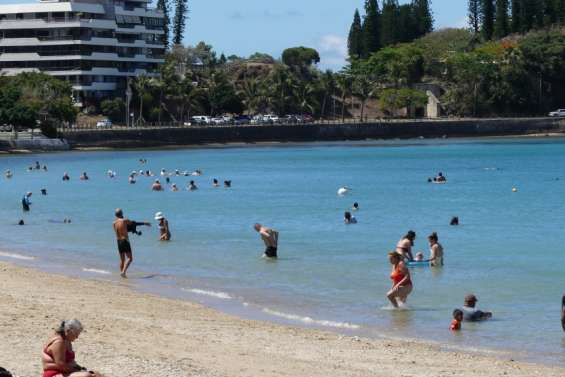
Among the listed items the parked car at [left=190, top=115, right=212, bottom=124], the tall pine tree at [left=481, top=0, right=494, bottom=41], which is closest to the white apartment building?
the parked car at [left=190, top=115, right=212, bottom=124]

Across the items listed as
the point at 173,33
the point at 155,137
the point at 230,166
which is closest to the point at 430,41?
the point at 173,33

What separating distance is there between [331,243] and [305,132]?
83.9 meters

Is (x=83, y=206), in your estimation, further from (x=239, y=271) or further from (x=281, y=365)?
(x=281, y=365)

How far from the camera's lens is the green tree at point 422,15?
495 feet

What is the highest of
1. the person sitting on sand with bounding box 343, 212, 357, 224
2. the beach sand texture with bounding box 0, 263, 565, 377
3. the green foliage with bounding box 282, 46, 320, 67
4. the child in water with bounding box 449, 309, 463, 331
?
the green foliage with bounding box 282, 46, 320, 67

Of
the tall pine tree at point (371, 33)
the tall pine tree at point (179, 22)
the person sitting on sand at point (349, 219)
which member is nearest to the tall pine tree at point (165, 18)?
the tall pine tree at point (179, 22)

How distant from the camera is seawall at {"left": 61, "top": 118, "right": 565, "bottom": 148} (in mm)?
98750

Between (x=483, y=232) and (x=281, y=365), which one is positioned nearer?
(x=281, y=365)

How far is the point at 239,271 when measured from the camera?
971 inches

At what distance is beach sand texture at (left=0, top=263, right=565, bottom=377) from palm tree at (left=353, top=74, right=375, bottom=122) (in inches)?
4356

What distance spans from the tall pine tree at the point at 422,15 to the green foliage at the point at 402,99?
26.7 meters

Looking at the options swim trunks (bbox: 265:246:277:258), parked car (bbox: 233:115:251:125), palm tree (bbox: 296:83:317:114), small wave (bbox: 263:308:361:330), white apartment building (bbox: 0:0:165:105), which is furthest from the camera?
palm tree (bbox: 296:83:317:114)

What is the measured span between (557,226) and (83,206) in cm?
1926

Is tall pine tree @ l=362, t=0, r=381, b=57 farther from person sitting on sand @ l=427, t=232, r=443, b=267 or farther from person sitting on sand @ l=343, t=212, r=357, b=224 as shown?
person sitting on sand @ l=427, t=232, r=443, b=267
